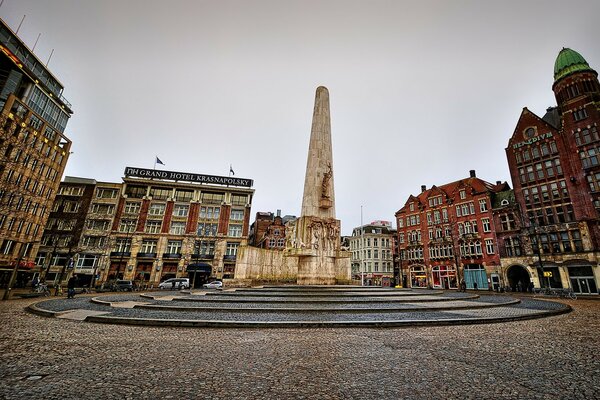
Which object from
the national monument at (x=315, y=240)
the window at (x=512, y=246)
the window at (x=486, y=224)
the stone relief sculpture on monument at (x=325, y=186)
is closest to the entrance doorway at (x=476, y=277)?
the window at (x=512, y=246)

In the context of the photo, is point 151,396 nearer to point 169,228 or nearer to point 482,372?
point 482,372

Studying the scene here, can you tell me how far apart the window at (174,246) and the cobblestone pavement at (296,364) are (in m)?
43.4

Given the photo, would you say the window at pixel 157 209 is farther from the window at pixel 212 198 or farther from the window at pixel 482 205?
the window at pixel 482 205

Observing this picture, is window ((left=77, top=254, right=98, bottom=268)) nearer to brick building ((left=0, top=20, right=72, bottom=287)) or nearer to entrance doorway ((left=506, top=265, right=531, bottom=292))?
brick building ((left=0, top=20, right=72, bottom=287))


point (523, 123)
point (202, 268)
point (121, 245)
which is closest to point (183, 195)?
point (121, 245)

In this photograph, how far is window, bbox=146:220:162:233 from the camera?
48309mm

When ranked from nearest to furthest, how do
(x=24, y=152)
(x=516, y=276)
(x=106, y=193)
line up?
(x=24, y=152), (x=516, y=276), (x=106, y=193)

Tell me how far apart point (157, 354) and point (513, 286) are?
45.8m

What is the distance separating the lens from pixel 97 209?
48.6 metres

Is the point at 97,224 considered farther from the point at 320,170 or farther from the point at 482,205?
the point at 482,205

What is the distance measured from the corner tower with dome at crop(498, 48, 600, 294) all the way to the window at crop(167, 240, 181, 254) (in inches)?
1979

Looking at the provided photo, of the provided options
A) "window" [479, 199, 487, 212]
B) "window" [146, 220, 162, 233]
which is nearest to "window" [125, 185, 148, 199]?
"window" [146, 220, 162, 233]

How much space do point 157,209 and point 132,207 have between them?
14.6 ft

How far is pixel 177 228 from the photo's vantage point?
162ft
